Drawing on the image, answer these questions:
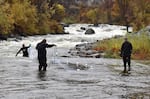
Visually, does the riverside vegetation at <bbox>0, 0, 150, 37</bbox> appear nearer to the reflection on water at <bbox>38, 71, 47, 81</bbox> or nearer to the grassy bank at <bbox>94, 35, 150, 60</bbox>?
the grassy bank at <bbox>94, 35, 150, 60</bbox>

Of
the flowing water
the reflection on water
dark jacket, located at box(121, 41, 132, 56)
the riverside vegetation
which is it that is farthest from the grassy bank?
the riverside vegetation

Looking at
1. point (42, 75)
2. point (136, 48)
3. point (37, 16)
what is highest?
point (42, 75)

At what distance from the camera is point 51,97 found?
17281mm

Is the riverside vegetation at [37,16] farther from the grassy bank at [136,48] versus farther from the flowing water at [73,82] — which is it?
the flowing water at [73,82]

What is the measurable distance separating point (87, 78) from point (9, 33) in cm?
4415

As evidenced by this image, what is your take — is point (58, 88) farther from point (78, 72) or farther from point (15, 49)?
point (15, 49)

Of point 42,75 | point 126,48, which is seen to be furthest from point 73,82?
point 126,48

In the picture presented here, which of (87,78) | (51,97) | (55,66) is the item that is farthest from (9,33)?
(51,97)

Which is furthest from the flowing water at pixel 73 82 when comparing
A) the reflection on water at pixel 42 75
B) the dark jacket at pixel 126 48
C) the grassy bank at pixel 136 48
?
the grassy bank at pixel 136 48

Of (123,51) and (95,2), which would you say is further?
(95,2)

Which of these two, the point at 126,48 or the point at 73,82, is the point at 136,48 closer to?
the point at 126,48

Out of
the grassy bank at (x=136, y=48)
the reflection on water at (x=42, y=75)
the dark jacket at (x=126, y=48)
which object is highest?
the dark jacket at (x=126, y=48)

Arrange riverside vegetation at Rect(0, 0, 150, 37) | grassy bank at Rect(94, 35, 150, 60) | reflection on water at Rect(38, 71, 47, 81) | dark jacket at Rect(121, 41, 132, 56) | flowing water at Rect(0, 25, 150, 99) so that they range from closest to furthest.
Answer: flowing water at Rect(0, 25, 150, 99) → reflection on water at Rect(38, 71, 47, 81) → dark jacket at Rect(121, 41, 132, 56) → grassy bank at Rect(94, 35, 150, 60) → riverside vegetation at Rect(0, 0, 150, 37)

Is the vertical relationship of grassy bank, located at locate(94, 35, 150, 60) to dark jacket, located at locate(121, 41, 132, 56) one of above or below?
below
